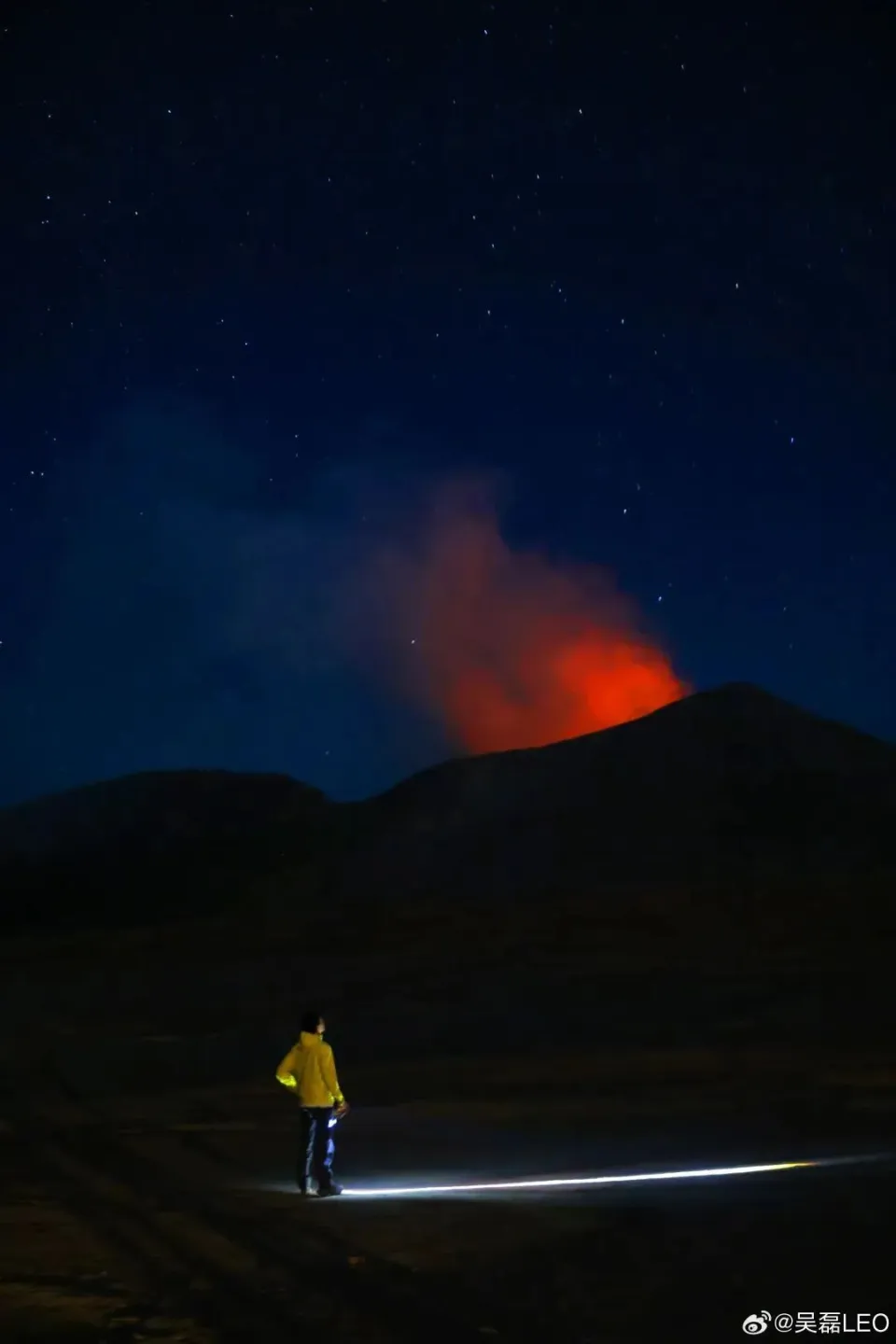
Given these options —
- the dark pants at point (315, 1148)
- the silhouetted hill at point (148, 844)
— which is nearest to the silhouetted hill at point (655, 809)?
the silhouetted hill at point (148, 844)

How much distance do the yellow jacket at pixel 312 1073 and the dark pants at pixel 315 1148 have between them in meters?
0.07

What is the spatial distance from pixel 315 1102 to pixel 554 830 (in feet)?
264

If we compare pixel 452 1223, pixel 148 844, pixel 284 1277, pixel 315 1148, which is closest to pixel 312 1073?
pixel 315 1148

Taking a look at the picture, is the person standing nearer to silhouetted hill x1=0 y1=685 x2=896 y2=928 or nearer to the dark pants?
the dark pants

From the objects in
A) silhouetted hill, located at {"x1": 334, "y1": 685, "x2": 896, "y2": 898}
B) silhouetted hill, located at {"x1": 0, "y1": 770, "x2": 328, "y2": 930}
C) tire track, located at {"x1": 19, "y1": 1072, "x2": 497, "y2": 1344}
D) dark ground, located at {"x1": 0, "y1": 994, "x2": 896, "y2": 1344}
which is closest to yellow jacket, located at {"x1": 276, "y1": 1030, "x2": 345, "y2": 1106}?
dark ground, located at {"x1": 0, "y1": 994, "x2": 896, "y2": 1344}

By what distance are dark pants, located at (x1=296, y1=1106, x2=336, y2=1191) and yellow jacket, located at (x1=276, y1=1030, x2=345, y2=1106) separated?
0.07 m

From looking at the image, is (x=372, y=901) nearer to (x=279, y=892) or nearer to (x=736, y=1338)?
(x=279, y=892)

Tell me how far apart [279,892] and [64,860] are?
53365mm

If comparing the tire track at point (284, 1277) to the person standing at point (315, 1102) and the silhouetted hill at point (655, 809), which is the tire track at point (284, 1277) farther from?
the silhouetted hill at point (655, 809)

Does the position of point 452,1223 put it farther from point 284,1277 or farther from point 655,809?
point 655,809

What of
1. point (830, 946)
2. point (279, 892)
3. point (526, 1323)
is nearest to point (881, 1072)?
point (526, 1323)

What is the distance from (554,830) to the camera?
91.4 m

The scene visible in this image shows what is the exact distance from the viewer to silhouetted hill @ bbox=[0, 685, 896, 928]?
3219 inches

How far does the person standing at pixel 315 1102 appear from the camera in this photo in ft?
37.8
